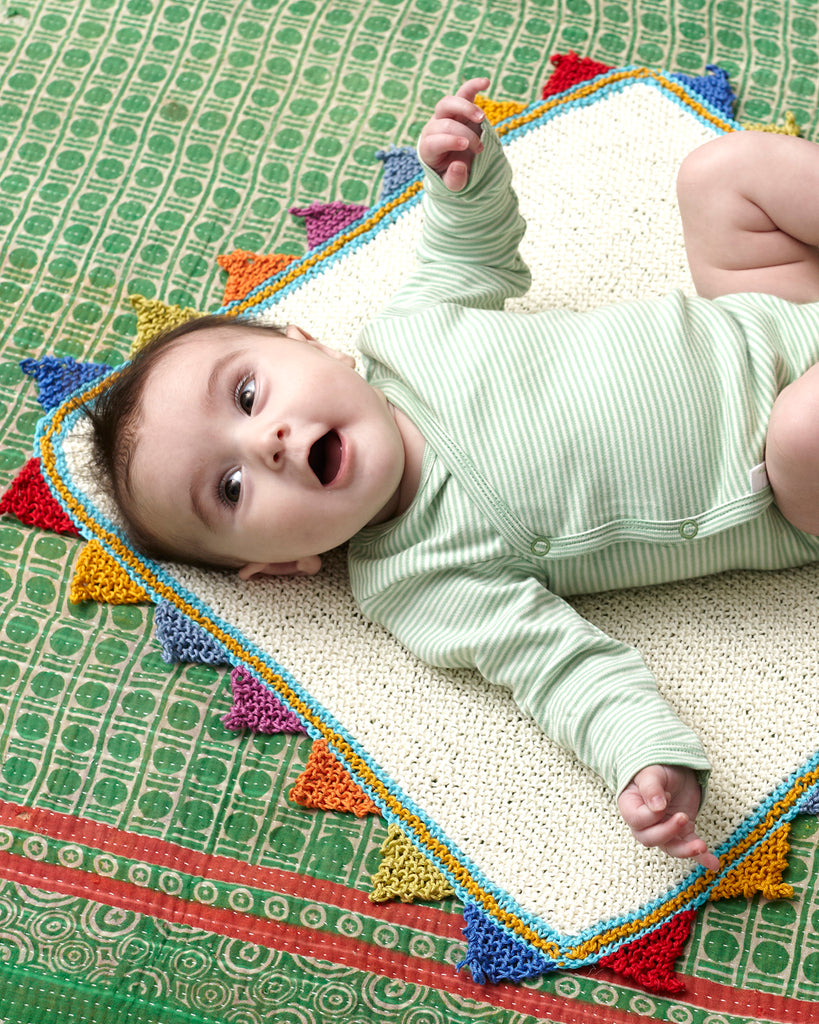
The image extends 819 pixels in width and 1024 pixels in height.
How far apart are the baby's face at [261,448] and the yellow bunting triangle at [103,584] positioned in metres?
0.17

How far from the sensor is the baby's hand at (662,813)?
1.00 meters

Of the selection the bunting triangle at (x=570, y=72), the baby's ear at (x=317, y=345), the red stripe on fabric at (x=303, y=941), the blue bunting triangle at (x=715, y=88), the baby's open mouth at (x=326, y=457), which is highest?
the blue bunting triangle at (x=715, y=88)

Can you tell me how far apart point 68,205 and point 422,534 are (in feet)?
2.45

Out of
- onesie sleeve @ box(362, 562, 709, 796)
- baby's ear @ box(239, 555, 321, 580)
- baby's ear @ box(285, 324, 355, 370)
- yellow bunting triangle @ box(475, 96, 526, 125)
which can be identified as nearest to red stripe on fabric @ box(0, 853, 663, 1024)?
onesie sleeve @ box(362, 562, 709, 796)

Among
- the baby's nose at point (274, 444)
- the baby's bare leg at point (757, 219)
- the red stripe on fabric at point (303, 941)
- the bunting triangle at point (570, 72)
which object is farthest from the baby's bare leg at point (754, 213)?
the red stripe on fabric at point (303, 941)

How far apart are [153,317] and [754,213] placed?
784 mm

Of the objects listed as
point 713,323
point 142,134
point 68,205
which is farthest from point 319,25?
point 713,323

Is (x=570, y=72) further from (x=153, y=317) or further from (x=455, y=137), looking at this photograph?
(x=153, y=317)

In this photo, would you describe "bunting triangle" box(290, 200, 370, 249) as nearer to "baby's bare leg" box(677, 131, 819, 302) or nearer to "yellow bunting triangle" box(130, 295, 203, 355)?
"yellow bunting triangle" box(130, 295, 203, 355)

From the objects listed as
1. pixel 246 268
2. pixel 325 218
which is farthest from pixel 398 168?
pixel 246 268

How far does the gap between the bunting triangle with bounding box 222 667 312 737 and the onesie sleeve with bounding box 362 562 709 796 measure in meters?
0.17

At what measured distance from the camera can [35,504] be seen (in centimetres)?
131

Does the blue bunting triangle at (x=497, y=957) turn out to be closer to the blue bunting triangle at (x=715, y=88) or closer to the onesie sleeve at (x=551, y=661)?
the onesie sleeve at (x=551, y=661)

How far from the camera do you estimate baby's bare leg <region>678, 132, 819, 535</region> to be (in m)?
1.16
